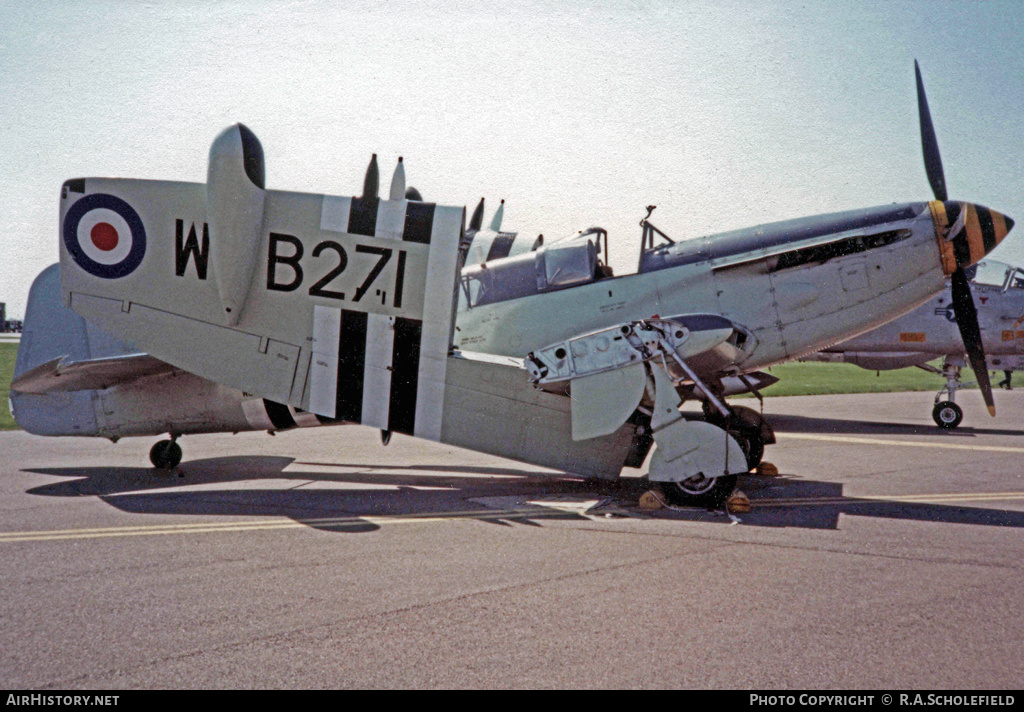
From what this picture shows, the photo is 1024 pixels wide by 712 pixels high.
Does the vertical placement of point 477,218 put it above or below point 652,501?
above

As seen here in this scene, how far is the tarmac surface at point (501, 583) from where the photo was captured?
12.4 ft

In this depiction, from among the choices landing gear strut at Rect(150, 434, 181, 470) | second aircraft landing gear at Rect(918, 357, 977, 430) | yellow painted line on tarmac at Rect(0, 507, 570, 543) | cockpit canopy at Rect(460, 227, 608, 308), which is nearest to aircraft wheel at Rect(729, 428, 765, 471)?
cockpit canopy at Rect(460, 227, 608, 308)

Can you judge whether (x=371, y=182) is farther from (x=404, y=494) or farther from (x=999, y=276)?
(x=999, y=276)

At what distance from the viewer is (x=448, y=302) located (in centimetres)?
832

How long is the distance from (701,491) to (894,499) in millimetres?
2252

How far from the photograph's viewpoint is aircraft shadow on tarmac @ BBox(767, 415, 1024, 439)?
16422mm

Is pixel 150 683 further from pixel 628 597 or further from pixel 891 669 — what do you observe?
pixel 891 669

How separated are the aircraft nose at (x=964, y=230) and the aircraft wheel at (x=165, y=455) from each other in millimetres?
9491

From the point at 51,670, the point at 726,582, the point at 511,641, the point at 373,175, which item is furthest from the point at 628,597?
the point at 373,175

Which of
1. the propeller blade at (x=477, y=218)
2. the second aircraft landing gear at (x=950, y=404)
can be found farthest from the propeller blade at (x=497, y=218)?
the second aircraft landing gear at (x=950, y=404)

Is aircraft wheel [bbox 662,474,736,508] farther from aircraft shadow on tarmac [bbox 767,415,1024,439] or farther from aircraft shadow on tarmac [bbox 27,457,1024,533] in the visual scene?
aircraft shadow on tarmac [bbox 767,415,1024,439]

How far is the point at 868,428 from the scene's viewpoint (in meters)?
17.5

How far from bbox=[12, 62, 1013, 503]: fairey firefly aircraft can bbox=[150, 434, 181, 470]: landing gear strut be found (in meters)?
2.52

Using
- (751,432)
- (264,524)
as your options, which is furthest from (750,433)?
(264,524)
